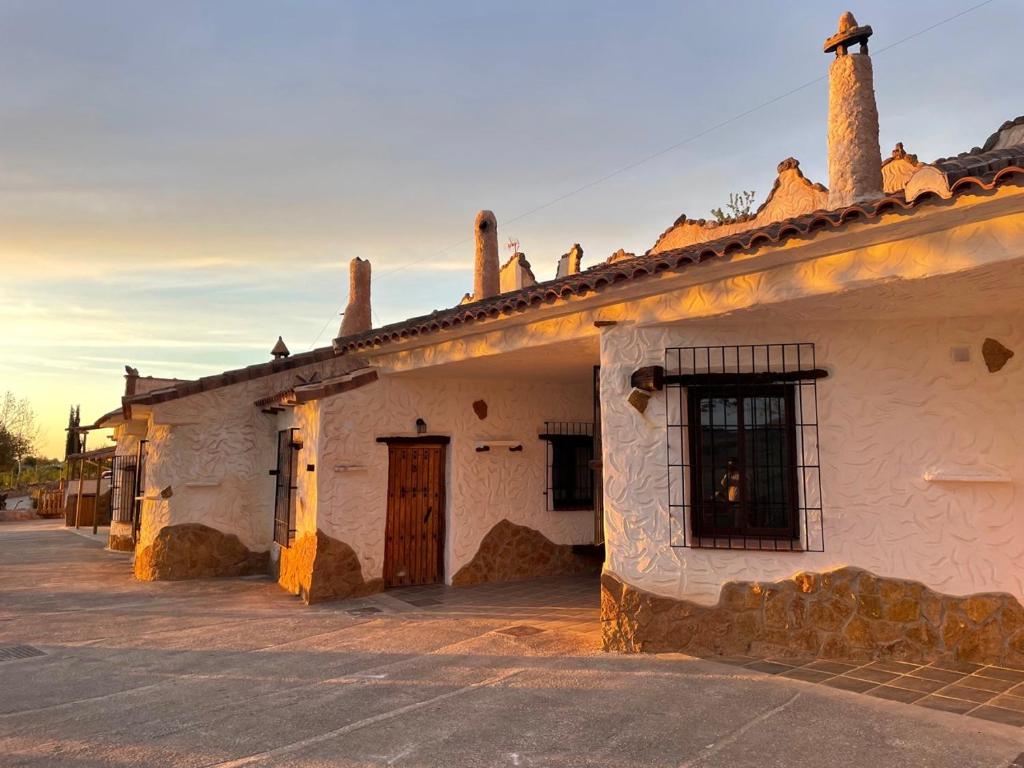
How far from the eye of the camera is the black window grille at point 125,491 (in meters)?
14.1

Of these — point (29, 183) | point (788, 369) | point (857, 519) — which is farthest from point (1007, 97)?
point (29, 183)

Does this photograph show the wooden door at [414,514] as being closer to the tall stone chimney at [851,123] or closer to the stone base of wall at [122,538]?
the tall stone chimney at [851,123]

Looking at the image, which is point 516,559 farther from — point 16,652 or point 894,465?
point 16,652

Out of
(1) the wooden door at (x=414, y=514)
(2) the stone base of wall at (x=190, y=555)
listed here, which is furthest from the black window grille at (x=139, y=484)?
(1) the wooden door at (x=414, y=514)

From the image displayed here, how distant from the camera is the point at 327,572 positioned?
8.37 m

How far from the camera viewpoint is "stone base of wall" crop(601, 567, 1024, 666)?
5002 millimetres

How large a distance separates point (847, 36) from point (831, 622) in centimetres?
571

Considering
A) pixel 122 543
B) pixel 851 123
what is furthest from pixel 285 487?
pixel 851 123

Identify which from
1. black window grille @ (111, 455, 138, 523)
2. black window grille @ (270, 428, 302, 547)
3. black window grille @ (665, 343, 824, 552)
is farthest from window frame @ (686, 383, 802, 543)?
black window grille @ (111, 455, 138, 523)

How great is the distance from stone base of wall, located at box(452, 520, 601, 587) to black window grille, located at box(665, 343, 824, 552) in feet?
14.0

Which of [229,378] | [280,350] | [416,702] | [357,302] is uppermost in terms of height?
[357,302]

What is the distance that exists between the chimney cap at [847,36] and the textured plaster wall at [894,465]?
10.4 ft

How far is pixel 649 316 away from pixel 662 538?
205 cm

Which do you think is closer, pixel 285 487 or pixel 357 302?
pixel 285 487
